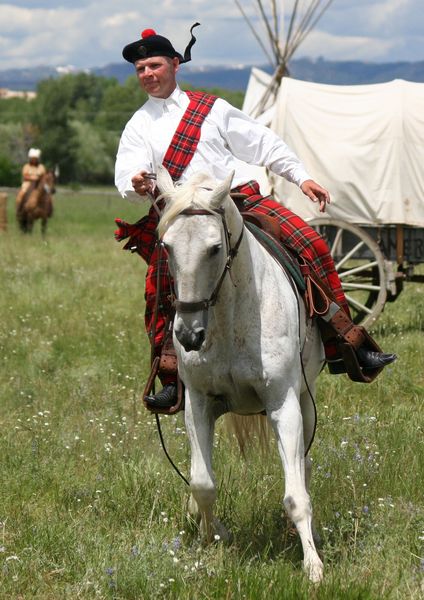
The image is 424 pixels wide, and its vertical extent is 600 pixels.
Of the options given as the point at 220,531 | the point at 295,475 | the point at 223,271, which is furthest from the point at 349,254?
the point at 223,271

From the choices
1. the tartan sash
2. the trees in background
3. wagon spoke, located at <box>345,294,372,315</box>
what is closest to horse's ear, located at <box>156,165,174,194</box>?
the tartan sash

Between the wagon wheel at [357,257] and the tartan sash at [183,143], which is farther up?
the tartan sash at [183,143]

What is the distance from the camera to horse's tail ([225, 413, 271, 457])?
6105mm

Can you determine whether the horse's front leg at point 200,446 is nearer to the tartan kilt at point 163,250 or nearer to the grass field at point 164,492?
the grass field at point 164,492

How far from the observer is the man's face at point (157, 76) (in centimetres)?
576

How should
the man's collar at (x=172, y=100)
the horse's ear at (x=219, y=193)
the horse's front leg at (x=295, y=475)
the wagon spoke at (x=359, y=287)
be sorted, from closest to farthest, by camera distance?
the horse's ear at (x=219, y=193)
the horse's front leg at (x=295, y=475)
the man's collar at (x=172, y=100)
the wagon spoke at (x=359, y=287)

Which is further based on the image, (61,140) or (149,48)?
(61,140)

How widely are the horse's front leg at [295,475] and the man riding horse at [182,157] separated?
86cm

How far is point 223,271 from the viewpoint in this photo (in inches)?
184

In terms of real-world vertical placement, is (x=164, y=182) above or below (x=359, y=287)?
above

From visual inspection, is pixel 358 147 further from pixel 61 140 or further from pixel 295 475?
pixel 61 140

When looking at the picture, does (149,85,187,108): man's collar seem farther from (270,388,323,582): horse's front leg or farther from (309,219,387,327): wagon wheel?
(309,219,387,327): wagon wheel

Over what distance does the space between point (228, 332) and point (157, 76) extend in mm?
1622

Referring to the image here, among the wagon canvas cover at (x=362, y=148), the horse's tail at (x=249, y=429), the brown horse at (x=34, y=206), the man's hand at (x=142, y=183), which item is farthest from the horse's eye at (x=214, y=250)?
the brown horse at (x=34, y=206)
